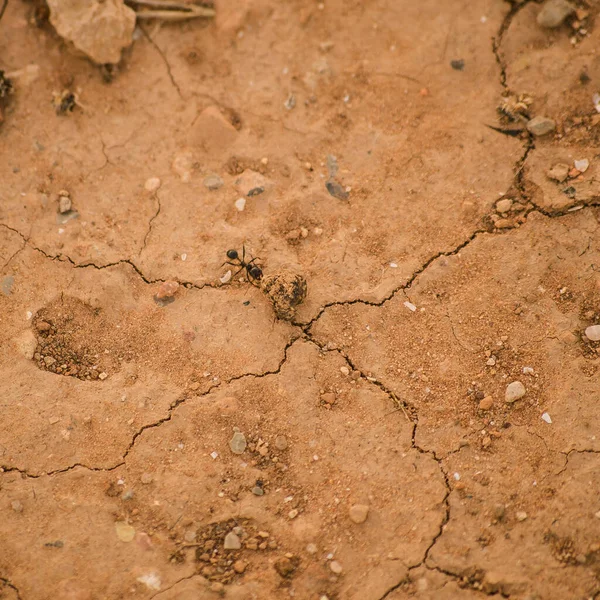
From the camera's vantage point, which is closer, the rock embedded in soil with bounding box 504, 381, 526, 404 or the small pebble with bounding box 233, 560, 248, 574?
the small pebble with bounding box 233, 560, 248, 574

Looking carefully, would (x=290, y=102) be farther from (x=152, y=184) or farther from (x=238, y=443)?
(x=238, y=443)

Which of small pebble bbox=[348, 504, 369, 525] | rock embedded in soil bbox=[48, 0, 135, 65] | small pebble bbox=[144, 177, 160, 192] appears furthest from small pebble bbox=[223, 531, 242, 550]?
rock embedded in soil bbox=[48, 0, 135, 65]

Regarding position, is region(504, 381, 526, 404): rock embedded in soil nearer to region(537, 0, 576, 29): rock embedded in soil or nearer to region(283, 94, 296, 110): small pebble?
region(283, 94, 296, 110): small pebble

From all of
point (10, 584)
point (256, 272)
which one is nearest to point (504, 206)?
point (256, 272)

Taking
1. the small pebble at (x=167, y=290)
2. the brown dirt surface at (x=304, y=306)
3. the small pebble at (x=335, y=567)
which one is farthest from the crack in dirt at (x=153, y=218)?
the small pebble at (x=335, y=567)

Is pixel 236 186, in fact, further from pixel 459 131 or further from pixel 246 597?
pixel 246 597

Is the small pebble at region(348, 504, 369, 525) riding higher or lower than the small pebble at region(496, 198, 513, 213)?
lower

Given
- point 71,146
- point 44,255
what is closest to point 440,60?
point 71,146

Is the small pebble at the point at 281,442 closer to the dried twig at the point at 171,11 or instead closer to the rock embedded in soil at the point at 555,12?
the dried twig at the point at 171,11
